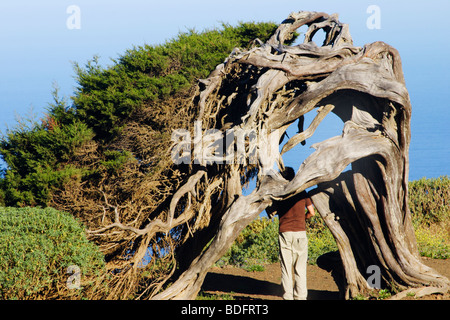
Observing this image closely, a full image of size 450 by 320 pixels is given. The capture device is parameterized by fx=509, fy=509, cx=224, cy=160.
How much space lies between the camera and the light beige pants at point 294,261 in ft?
27.1

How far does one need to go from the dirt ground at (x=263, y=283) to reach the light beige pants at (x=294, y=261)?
138 centimetres

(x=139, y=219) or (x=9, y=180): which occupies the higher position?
(x=9, y=180)

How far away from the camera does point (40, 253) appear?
7.19 meters

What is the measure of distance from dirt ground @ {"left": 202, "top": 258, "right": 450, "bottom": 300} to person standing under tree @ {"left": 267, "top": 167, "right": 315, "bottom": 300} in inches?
54.5

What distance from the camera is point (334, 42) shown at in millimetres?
9211

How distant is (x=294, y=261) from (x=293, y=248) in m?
0.23

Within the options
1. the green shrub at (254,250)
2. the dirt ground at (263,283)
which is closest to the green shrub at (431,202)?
the dirt ground at (263,283)

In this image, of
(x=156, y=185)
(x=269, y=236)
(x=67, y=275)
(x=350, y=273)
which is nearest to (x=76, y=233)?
(x=67, y=275)

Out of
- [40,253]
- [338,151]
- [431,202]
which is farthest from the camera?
[431,202]

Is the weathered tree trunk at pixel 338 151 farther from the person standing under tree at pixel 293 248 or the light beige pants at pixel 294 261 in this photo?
the light beige pants at pixel 294 261

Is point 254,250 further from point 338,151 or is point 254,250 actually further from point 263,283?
point 338,151

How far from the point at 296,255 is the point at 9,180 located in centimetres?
568

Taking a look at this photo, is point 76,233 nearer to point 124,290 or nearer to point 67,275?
point 67,275

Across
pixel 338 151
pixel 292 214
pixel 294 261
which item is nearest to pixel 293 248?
pixel 294 261
